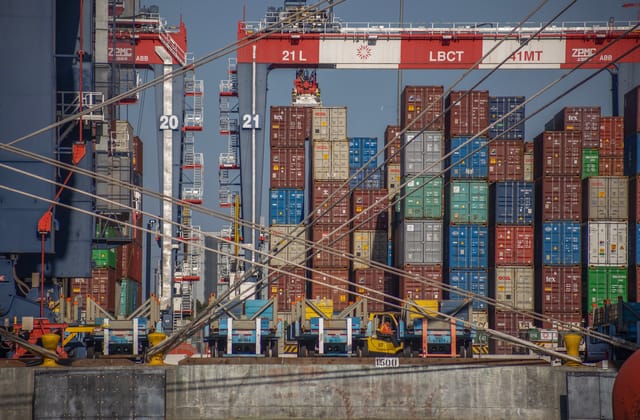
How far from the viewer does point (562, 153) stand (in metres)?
49.2

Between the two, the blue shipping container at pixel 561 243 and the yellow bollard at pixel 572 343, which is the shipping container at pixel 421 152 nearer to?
the blue shipping container at pixel 561 243

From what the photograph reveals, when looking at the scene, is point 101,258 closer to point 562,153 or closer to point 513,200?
point 513,200

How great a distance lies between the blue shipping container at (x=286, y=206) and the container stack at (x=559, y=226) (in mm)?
13085

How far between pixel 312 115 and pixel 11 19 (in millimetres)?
27870

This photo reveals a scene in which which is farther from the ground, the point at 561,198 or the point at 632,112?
the point at 632,112

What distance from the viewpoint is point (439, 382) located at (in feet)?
86.9

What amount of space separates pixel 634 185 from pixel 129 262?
31620mm

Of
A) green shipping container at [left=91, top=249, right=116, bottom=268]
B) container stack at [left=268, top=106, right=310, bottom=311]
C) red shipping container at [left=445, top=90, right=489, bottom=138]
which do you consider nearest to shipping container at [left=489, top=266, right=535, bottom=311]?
red shipping container at [left=445, top=90, right=489, bottom=138]

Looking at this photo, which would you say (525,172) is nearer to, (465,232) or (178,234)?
(465,232)

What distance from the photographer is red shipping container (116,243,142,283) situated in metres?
58.3

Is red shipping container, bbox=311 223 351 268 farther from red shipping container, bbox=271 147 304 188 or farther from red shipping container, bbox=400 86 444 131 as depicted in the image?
red shipping container, bbox=400 86 444 131

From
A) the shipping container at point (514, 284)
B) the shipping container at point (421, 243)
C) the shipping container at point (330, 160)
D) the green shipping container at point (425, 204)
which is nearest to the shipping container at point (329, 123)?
the shipping container at point (330, 160)

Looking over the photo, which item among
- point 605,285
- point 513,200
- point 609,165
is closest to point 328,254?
point 513,200

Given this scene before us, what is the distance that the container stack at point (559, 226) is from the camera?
4731cm
